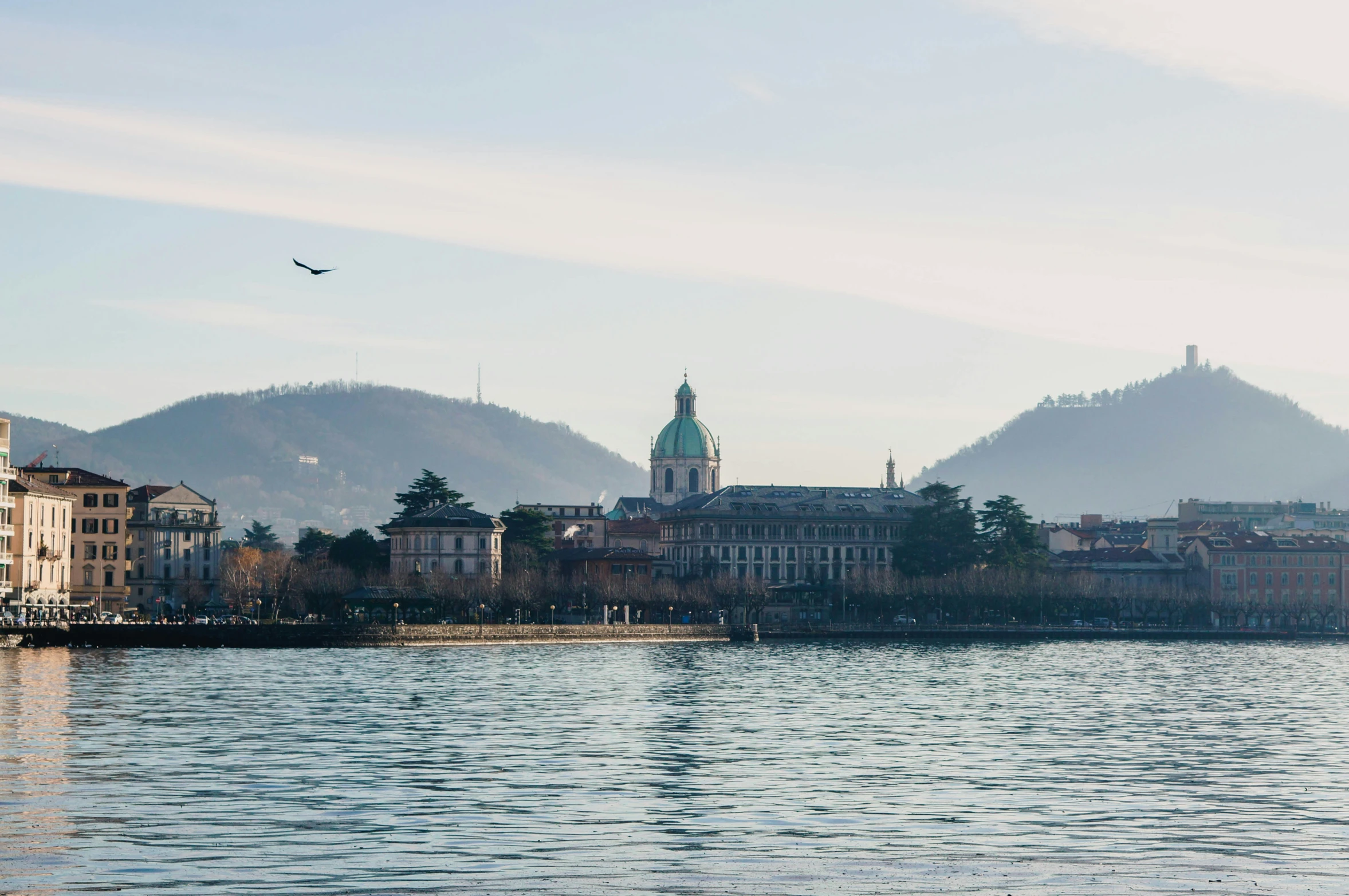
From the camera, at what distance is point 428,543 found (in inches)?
6880

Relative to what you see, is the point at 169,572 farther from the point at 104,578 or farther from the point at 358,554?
the point at 104,578

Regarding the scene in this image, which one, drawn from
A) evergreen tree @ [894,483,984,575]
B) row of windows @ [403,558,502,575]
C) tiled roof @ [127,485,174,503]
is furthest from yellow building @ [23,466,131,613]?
evergreen tree @ [894,483,984,575]

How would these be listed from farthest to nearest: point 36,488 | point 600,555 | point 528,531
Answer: point 600,555 → point 528,531 → point 36,488

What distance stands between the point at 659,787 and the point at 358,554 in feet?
435

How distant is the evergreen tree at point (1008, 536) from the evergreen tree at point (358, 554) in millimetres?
57155

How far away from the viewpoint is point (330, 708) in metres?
66.2

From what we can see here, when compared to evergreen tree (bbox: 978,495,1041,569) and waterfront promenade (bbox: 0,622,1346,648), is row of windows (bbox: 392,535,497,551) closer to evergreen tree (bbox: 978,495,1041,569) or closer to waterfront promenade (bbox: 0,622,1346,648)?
waterfront promenade (bbox: 0,622,1346,648)

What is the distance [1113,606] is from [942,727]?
126090 mm

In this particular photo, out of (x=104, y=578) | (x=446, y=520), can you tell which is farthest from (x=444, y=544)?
(x=104, y=578)

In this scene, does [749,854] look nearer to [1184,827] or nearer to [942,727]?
[1184,827]

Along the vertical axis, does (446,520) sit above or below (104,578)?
above

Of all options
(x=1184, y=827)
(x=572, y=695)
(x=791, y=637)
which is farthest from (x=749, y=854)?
(x=791, y=637)

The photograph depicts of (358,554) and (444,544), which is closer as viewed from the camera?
(358,554)

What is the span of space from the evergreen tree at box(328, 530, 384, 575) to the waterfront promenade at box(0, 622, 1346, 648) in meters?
28.9
